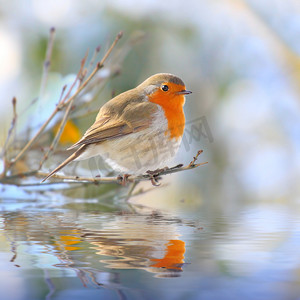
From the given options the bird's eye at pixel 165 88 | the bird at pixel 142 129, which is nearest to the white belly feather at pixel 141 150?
the bird at pixel 142 129

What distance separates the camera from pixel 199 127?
2.09 m

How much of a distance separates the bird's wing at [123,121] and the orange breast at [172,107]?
0.11 feet

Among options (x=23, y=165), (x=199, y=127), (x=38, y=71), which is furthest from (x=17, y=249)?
(x=38, y=71)

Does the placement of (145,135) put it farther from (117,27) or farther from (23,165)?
(117,27)

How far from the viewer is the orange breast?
209cm

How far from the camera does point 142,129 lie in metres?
2.09

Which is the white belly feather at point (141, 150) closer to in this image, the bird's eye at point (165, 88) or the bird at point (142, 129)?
the bird at point (142, 129)

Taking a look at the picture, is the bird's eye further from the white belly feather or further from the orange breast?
the white belly feather

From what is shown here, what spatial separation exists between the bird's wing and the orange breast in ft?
0.11

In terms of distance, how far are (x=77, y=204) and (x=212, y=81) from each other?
56.3 inches

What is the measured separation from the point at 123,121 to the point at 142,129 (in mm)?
86

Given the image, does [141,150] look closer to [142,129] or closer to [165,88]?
[142,129]

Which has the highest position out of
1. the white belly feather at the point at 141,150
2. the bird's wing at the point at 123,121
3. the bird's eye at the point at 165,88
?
the bird's eye at the point at 165,88

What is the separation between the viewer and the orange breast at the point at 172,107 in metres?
2.09
